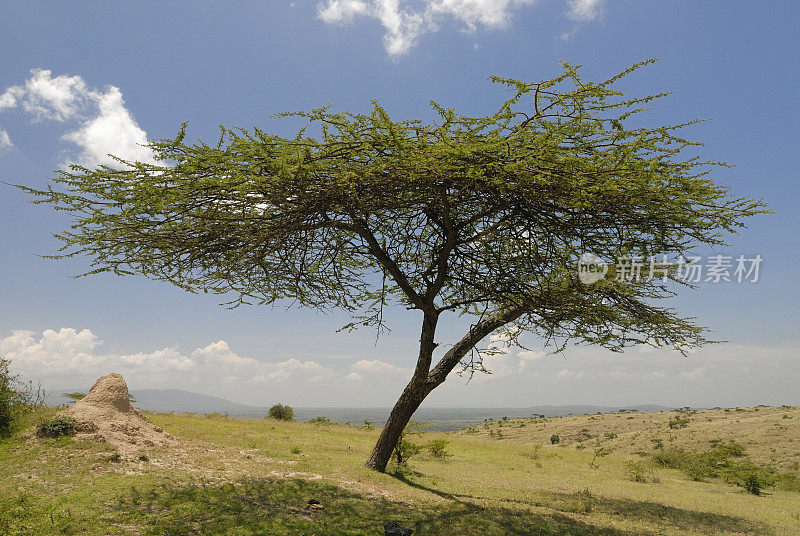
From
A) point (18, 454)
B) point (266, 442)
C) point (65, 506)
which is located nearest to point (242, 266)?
point (65, 506)

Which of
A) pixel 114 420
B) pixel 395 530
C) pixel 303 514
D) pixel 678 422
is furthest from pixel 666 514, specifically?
pixel 678 422

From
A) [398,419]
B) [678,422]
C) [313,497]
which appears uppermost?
[398,419]

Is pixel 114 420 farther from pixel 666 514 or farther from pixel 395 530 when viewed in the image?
pixel 666 514

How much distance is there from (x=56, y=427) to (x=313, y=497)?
810 cm

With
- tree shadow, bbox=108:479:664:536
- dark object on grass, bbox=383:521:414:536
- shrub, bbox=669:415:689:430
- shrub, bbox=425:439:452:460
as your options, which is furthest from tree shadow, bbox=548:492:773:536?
shrub, bbox=669:415:689:430

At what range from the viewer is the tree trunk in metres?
12.5

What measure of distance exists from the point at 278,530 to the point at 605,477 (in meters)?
17.0

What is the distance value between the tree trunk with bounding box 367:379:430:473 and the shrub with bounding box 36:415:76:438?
27.6ft

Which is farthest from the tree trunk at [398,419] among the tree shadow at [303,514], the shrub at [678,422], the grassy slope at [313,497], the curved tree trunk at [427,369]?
the shrub at [678,422]

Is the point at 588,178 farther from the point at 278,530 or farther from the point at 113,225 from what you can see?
the point at 113,225

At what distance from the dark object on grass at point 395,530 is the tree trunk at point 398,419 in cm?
429

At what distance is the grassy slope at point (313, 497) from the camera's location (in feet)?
26.6

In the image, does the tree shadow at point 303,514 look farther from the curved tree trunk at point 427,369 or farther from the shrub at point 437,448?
the shrub at point 437,448

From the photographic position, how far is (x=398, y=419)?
12711mm
